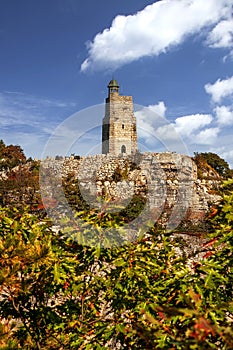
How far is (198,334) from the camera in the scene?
Answer: 181cm

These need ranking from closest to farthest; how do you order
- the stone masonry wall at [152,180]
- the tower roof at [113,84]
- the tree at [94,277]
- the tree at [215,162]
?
the tree at [94,277] → the stone masonry wall at [152,180] → the tree at [215,162] → the tower roof at [113,84]

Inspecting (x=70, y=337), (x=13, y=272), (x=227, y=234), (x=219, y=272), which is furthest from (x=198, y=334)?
(x=70, y=337)

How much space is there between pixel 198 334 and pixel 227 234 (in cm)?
128

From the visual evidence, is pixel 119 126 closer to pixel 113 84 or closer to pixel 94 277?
pixel 113 84

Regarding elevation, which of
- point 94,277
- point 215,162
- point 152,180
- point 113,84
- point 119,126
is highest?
point 113,84

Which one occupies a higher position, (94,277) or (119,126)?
(119,126)

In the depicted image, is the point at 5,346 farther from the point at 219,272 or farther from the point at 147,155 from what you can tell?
the point at 147,155

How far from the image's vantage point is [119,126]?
93.5ft

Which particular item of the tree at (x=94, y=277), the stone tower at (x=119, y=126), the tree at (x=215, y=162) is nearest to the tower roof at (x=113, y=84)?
the stone tower at (x=119, y=126)

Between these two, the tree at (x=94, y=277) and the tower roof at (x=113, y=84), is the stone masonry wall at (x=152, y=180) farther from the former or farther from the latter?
the tree at (x=94, y=277)

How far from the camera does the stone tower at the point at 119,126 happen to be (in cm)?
2831

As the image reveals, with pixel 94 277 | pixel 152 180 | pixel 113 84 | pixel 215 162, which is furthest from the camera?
pixel 113 84

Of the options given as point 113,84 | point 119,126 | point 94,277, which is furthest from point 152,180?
point 94,277

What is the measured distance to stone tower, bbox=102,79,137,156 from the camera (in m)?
28.3
